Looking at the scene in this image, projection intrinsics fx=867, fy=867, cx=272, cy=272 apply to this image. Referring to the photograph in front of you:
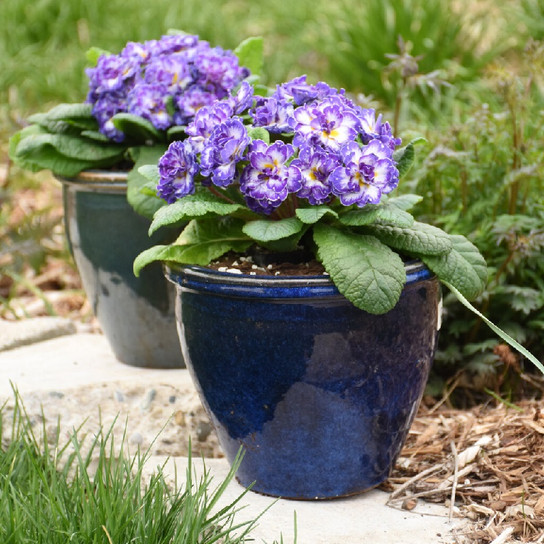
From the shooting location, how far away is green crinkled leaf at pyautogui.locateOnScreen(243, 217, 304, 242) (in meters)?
1.83

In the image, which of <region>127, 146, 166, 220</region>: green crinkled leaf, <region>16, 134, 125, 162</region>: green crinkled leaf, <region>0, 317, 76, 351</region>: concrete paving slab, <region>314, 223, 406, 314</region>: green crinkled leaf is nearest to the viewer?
<region>314, 223, 406, 314</region>: green crinkled leaf

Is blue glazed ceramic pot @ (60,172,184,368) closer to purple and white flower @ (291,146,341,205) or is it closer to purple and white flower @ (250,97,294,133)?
purple and white flower @ (250,97,294,133)

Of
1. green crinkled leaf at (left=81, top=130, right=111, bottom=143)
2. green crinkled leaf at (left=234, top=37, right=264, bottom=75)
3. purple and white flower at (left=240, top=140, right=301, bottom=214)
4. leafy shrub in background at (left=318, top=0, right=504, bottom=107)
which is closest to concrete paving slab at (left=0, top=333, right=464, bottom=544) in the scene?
purple and white flower at (left=240, top=140, right=301, bottom=214)

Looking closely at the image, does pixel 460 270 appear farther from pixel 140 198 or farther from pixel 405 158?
pixel 140 198

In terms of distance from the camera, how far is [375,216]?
72.6 inches

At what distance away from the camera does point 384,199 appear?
200 cm

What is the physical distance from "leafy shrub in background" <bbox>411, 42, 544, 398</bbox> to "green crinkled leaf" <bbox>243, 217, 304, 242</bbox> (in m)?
0.81

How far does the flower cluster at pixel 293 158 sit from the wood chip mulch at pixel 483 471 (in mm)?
712

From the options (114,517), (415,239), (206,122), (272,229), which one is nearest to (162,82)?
(206,122)

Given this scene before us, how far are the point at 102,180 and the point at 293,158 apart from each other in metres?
0.81

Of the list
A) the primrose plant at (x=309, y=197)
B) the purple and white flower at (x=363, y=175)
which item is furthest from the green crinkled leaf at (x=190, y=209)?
the purple and white flower at (x=363, y=175)

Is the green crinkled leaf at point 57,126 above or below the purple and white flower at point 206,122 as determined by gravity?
below

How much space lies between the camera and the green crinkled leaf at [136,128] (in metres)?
2.42

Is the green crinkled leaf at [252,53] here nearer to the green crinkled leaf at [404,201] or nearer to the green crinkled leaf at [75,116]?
the green crinkled leaf at [75,116]
